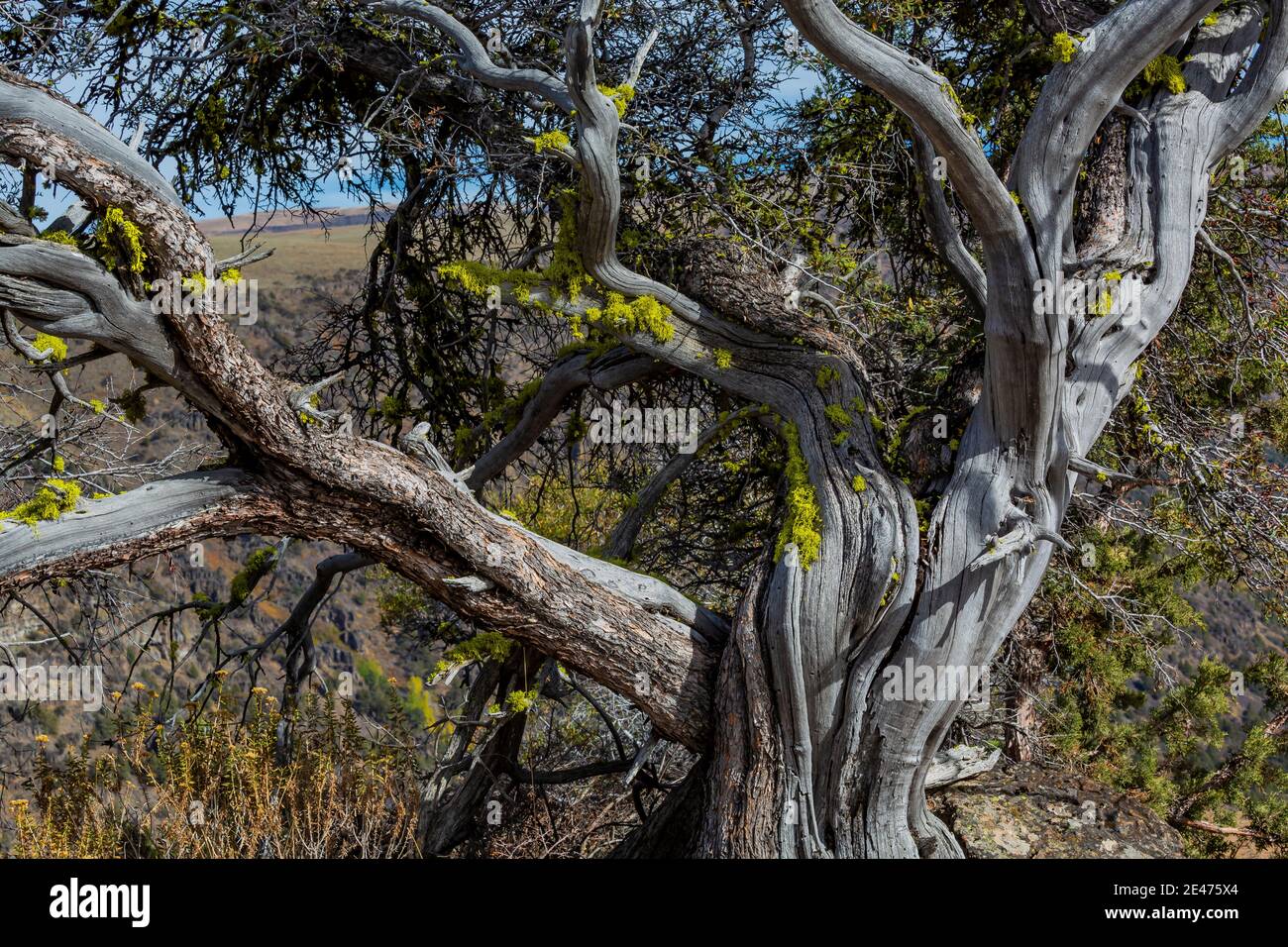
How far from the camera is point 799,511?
5195 mm

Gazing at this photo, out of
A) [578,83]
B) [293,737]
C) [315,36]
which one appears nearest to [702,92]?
[315,36]

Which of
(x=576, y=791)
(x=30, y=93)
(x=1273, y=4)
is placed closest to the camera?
(x=30, y=93)

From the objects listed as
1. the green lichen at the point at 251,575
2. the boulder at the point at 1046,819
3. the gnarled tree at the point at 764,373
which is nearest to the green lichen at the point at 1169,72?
the gnarled tree at the point at 764,373

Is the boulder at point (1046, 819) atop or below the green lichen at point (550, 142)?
below

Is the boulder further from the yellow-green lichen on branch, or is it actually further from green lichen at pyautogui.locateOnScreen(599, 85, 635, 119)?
green lichen at pyautogui.locateOnScreen(599, 85, 635, 119)

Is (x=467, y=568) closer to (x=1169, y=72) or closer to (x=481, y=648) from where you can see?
(x=481, y=648)

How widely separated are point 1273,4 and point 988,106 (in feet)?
7.16

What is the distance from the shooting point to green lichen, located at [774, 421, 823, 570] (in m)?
5.07

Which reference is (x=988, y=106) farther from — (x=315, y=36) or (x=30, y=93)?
(x=30, y=93)

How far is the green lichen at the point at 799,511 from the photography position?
507cm

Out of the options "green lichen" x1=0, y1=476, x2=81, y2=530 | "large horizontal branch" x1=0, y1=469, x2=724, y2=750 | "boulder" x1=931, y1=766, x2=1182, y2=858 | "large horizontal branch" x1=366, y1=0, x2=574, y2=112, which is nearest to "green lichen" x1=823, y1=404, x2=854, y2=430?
"large horizontal branch" x1=0, y1=469, x2=724, y2=750

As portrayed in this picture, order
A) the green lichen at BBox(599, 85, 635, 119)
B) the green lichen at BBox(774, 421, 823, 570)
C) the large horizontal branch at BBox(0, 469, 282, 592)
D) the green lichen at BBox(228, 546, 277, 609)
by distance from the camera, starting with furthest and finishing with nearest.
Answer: the green lichen at BBox(228, 546, 277, 609) < the green lichen at BBox(774, 421, 823, 570) < the green lichen at BBox(599, 85, 635, 119) < the large horizontal branch at BBox(0, 469, 282, 592)

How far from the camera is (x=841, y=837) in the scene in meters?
5.03

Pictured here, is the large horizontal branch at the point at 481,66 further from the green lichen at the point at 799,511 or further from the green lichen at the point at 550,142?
the green lichen at the point at 799,511
